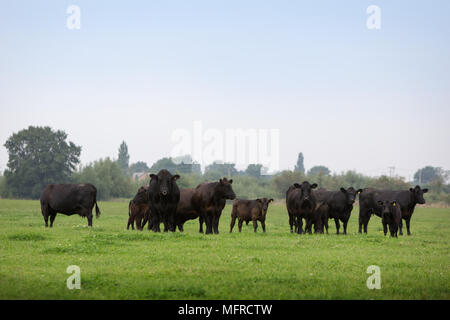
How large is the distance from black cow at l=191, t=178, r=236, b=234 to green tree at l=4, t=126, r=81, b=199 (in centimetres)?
8195

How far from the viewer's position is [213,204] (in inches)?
916

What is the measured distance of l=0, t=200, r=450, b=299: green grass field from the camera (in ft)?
33.3

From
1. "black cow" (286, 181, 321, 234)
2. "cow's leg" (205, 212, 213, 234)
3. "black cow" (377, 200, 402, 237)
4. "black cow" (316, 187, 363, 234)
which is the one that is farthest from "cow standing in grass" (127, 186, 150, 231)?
"black cow" (377, 200, 402, 237)

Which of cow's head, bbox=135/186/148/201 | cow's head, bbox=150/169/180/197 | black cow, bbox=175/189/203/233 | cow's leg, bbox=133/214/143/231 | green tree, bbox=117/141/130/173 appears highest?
green tree, bbox=117/141/130/173

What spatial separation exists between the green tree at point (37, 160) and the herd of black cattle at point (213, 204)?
78.1 meters

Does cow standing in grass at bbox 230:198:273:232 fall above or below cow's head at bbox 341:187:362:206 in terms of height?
Answer: below

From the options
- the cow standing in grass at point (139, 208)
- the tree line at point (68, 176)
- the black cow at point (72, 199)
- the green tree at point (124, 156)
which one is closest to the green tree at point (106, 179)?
the tree line at point (68, 176)

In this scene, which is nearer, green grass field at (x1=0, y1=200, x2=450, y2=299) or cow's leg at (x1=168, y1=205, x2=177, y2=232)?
green grass field at (x1=0, y1=200, x2=450, y2=299)

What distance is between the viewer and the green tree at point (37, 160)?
100m

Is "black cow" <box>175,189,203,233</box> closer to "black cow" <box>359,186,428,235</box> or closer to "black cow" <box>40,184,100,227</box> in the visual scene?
"black cow" <box>40,184,100,227</box>

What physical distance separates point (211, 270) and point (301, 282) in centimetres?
215

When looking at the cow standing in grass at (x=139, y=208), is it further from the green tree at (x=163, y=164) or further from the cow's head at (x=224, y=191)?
the green tree at (x=163, y=164)

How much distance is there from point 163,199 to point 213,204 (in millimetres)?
2197
